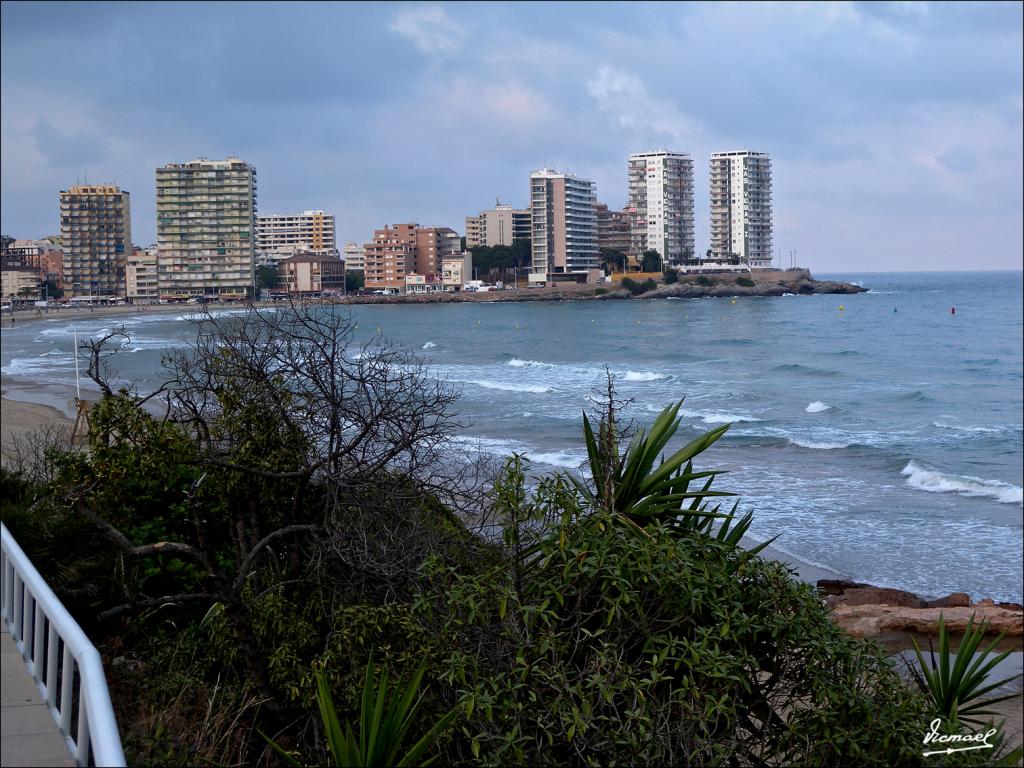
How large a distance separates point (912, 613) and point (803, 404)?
20.3 meters

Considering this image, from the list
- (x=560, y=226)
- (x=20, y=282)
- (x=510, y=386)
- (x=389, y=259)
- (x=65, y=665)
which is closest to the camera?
(x=65, y=665)

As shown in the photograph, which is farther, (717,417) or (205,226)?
(205,226)


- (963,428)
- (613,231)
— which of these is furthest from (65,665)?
(613,231)

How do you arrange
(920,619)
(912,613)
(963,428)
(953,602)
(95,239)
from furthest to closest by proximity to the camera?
1. (95,239)
2. (963,428)
3. (953,602)
4. (912,613)
5. (920,619)

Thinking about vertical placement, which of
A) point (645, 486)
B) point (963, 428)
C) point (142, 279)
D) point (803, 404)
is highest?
point (142, 279)

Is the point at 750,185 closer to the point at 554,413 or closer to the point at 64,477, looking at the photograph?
the point at 554,413

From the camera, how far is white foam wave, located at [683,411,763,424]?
26141mm

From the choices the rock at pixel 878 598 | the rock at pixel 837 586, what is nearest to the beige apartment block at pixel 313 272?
the rock at pixel 837 586

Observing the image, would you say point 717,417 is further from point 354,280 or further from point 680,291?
point 354,280

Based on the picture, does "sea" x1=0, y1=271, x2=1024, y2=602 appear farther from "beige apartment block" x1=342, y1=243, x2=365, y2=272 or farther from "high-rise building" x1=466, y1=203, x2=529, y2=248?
"high-rise building" x1=466, y1=203, x2=529, y2=248

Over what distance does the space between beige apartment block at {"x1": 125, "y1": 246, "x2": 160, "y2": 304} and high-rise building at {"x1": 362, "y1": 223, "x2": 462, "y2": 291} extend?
122 feet

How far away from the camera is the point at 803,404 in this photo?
31.0 m

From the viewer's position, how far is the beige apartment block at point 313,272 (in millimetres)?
86725

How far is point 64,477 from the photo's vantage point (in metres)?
6.27
